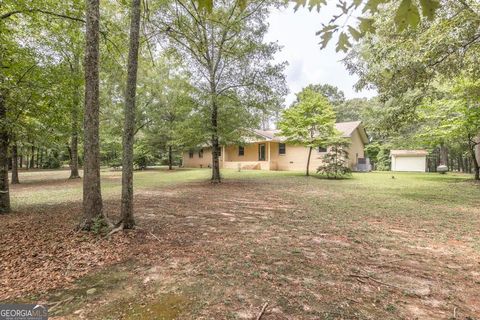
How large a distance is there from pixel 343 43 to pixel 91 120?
4467 mm

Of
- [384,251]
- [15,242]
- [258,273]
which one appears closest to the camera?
[258,273]

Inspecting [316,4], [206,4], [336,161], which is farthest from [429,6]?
[336,161]

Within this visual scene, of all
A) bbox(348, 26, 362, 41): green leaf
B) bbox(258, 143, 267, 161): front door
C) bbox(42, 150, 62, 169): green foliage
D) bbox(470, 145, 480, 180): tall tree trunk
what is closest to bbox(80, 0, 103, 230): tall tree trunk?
bbox(348, 26, 362, 41): green leaf

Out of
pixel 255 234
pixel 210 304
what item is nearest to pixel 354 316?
pixel 210 304

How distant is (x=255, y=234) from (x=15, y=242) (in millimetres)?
4233

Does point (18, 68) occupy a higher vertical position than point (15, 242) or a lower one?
higher

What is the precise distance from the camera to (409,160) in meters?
28.8

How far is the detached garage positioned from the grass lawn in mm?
26740

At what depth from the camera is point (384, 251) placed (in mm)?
3824

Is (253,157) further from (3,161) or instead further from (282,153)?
(3,161)

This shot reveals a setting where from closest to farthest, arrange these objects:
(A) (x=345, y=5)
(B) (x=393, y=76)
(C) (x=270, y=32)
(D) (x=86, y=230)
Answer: (A) (x=345, y=5) < (D) (x=86, y=230) < (B) (x=393, y=76) < (C) (x=270, y=32)

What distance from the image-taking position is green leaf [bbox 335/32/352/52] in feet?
6.23

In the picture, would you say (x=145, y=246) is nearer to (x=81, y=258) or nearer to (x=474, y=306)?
(x=81, y=258)

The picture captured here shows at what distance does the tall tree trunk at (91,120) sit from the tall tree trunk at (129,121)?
1.77 ft
